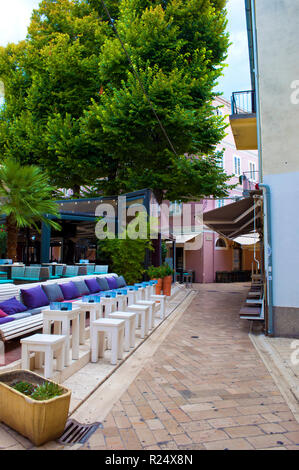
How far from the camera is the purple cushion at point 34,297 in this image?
629cm

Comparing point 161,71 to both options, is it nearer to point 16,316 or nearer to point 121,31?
point 121,31

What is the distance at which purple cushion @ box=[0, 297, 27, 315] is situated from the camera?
220 inches

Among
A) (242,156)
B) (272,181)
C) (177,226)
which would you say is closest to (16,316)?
(272,181)

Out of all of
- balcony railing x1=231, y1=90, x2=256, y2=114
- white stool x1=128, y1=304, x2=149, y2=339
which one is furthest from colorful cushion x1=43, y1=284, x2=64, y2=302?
balcony railing x1=231, y1=90, x2=256, y2=114

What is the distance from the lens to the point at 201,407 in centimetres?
355

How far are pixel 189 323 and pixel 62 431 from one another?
5.70 metres

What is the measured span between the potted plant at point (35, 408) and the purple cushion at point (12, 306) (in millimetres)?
2636

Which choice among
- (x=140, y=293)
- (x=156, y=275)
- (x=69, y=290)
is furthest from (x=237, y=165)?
(x=69, y=290)

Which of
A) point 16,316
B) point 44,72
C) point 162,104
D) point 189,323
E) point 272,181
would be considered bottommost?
point 189,323

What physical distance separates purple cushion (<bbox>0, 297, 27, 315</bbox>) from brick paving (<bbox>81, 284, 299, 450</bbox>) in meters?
2.43

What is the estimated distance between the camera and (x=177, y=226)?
24.1 m

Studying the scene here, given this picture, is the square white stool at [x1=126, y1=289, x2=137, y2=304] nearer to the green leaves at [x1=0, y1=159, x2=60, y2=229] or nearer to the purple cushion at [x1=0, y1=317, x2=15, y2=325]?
the green leaves at [x1=0, y1=159, x2=60, y2=229]

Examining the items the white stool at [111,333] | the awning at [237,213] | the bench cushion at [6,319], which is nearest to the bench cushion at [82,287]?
the bench cushion at [6,319]

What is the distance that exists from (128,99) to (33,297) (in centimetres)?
961
